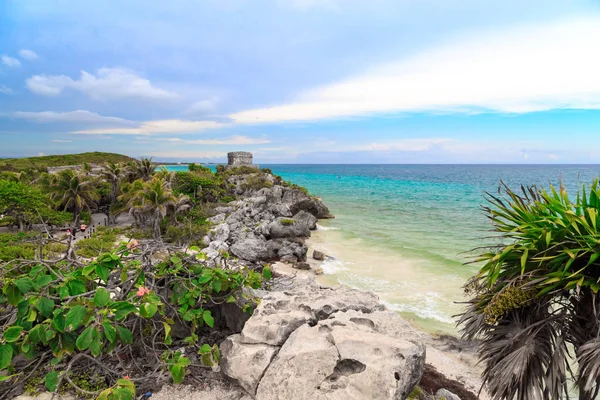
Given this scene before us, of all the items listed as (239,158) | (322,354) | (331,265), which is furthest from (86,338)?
(239,158)

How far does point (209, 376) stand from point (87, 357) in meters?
1.76

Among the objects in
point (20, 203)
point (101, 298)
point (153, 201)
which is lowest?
point (20, 203)

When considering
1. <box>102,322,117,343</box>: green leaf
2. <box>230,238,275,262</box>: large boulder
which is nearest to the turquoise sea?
<box>230,238,275,262</box>: large boulder

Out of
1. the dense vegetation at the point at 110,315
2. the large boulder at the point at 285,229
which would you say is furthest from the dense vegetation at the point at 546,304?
the large boulder at the point at 285,229

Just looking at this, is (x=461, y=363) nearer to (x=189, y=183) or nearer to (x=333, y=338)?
(x=333, y=338)

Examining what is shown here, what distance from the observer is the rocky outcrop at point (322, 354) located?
13.1 ft

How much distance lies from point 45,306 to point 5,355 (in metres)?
0.63

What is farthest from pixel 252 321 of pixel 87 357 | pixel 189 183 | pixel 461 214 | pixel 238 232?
pixel 461 214

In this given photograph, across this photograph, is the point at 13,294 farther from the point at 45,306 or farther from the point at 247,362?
the point at 247,362

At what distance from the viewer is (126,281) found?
4922 mm

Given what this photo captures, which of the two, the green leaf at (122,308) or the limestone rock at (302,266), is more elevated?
the green leaf at (122,308)

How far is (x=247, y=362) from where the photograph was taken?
15.1ft

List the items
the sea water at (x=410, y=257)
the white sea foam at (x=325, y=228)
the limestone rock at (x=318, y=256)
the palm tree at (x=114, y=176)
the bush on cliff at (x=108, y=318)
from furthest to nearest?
the palm tree at (x=114, y=176) → the white sea foam at (x=325, y=228) → the limestone rock at (x=318, y=256) → the sea water at (x=410, y=257) → the bush on cliff at (x=108, y=318)

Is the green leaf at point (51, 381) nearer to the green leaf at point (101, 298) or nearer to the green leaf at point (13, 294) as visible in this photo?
the green leaf at point (13, 294)
